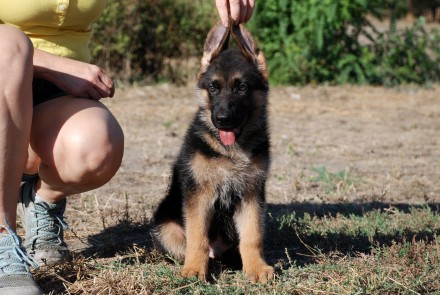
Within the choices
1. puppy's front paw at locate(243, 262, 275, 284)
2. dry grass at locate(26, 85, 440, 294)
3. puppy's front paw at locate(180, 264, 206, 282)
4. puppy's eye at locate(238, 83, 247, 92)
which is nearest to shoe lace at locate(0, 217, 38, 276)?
dry grass at locate(26, 85, 440, 294)

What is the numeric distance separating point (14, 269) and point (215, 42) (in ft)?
5.02

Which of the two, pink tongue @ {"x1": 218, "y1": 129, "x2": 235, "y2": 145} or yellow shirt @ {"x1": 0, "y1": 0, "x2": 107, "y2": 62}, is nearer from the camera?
pink tongue @ {"x1": 218, "y1": 129, "x2": 235, "y2": 145}

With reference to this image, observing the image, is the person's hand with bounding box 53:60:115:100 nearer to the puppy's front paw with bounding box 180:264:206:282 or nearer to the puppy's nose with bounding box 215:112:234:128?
the puppy's nose with bounding box 215:112:234:128

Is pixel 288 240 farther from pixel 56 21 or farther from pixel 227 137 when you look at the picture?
pixel 56 21

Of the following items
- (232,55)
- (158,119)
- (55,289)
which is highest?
(232,55)

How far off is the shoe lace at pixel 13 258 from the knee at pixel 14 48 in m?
0.73

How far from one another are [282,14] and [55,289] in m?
7.34

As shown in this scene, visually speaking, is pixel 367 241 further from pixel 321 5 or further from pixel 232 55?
pixel 321 5

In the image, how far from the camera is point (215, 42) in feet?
13.0

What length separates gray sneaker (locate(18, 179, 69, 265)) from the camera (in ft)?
13.3

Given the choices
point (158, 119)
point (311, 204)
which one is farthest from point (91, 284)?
point (158, 119)

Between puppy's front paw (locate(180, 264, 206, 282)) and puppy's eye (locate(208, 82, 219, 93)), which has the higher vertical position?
puppy's eye (locate(208, 82, 219, 93))

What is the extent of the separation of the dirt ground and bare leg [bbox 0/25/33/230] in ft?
2.76

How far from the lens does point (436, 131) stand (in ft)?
26.7
